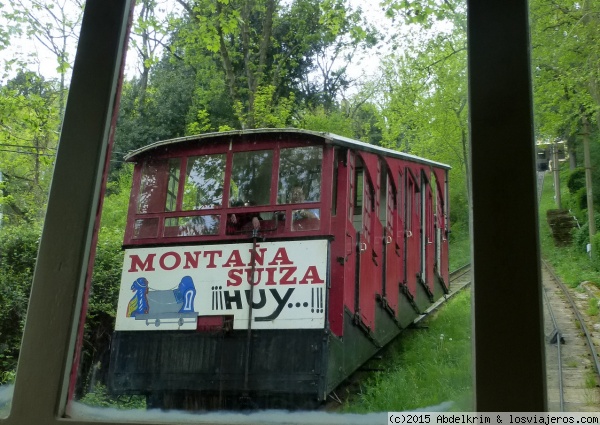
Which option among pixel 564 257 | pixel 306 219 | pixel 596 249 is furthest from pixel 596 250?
pixel 306 219

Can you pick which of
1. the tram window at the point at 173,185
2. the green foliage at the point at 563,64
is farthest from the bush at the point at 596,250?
the tram window at the point at 173,185

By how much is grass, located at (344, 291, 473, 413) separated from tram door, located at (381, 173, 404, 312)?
0.24 meters

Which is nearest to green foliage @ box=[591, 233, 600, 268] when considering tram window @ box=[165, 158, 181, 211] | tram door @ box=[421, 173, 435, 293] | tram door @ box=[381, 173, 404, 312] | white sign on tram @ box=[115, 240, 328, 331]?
tram door @ box=[421, 173, 435, 293]

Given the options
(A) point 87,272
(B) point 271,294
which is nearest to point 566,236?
(B) point 271,294

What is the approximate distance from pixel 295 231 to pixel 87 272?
54 cm

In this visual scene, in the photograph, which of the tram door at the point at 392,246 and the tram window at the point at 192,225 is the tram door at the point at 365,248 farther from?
the tram window at the point at 192,225

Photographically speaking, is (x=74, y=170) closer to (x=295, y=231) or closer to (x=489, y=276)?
(x=295, y=231)

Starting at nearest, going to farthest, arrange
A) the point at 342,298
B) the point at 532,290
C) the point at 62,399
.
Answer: the point at 532,290 → the point at 62,399 → the point at 342,298

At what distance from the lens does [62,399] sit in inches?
38.6

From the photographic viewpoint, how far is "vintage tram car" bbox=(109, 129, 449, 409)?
1.27 meters

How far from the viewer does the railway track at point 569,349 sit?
0.93 meters

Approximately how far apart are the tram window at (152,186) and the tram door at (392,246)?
0.61 meters

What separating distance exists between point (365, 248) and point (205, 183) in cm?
47

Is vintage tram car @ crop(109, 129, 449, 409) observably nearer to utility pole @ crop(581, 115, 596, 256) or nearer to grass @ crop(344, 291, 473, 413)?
grass @ crop(344, 291, 473, 413)
